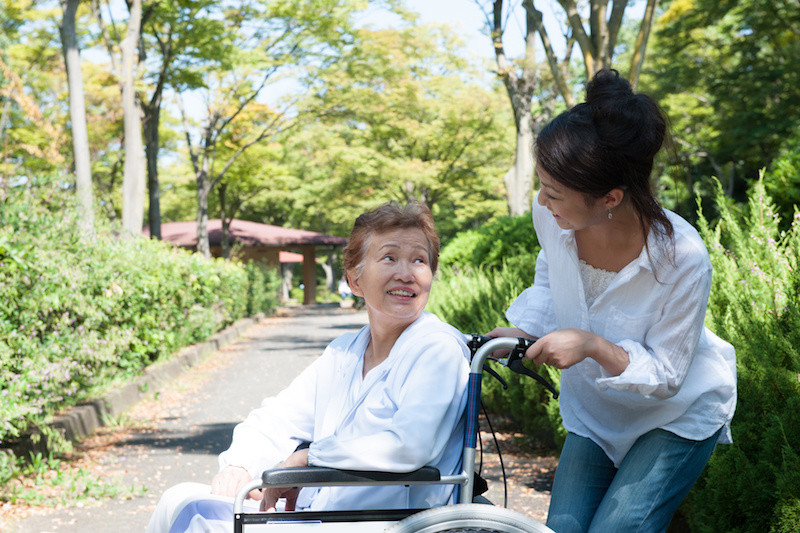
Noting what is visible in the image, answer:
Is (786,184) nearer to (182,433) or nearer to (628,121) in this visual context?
(628,121)

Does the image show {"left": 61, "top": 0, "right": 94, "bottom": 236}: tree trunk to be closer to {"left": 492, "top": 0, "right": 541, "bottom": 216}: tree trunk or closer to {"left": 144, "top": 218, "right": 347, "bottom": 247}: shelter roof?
{"left": 492, "top": 0, "right": 541, "bottom": 216}: tree trunk

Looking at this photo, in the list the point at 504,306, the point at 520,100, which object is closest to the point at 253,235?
the point at 520,100

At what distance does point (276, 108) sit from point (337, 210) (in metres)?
12.2

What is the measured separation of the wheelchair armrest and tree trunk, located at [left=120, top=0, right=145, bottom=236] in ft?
46.1

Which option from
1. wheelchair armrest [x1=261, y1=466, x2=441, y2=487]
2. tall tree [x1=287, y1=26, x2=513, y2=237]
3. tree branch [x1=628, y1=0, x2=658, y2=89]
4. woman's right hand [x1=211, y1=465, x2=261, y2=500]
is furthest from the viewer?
tall tree [x1=287, y1=26, x2=513, y2=237]

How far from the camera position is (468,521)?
1.82 meters

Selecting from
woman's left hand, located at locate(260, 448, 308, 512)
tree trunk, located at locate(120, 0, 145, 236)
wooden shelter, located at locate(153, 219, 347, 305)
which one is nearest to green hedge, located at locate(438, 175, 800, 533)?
woman's left hand, located at locate(260, 448, 308, 512)

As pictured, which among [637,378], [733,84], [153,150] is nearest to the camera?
[637,378]

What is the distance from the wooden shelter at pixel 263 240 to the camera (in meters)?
38.6

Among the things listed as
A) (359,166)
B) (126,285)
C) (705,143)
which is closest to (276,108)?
(359,166)

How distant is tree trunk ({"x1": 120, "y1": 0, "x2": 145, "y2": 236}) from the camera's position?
1530 centimetres

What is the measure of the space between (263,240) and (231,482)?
37400 mm

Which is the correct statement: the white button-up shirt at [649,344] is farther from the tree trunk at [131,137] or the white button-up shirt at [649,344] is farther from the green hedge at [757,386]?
the tree trunk at [131,137]

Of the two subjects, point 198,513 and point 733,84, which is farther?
point 733,84
